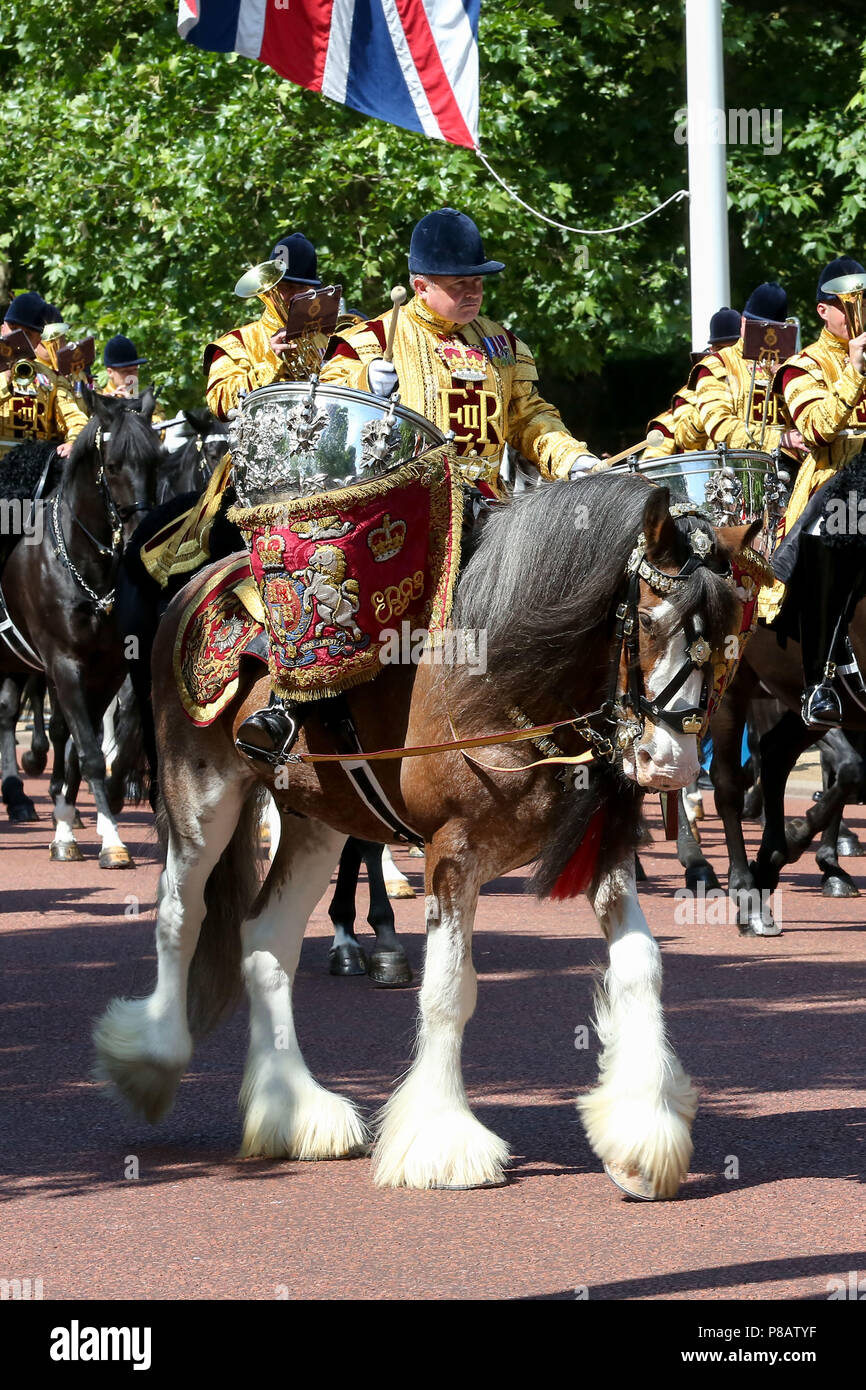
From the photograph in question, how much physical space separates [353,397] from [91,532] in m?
6.41

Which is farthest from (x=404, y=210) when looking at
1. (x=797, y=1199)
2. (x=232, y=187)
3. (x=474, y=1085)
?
(x=797, y=1199)

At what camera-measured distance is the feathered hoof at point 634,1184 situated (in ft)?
17.5

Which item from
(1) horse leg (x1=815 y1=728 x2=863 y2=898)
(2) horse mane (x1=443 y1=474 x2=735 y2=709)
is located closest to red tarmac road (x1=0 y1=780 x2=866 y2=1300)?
(1) horse leg (x1=815 y1=728 x2=863 y2=898)

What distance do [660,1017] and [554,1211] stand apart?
60 centimetres

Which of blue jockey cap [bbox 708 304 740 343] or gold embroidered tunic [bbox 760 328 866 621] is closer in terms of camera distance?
gold embroidered tunic [bbox 760 328 866 621]

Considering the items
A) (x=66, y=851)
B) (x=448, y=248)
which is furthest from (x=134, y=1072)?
(x=66, y=851)

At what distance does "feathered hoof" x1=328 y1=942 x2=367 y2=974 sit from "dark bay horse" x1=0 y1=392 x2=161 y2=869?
3463 mm

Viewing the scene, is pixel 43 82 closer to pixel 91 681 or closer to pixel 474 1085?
pixel 91 681

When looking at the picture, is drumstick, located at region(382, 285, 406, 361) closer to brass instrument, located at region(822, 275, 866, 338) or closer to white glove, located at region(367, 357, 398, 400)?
white glove, located at region(367, 357, 398, 400)

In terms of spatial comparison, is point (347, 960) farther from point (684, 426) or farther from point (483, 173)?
point (483, 173)

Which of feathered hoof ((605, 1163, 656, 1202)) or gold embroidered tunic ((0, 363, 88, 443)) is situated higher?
gold embroidered tunic ((0, 363, 88, 443))

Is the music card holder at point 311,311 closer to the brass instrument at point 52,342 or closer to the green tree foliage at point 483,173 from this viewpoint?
the brass instrument at point 52,342

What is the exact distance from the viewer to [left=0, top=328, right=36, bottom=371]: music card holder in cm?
1396

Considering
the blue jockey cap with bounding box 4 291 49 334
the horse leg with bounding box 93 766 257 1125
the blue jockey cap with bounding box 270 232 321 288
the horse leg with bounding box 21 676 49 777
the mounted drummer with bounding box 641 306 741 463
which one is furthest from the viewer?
the horse leg with bounding box 21 676 49 777
